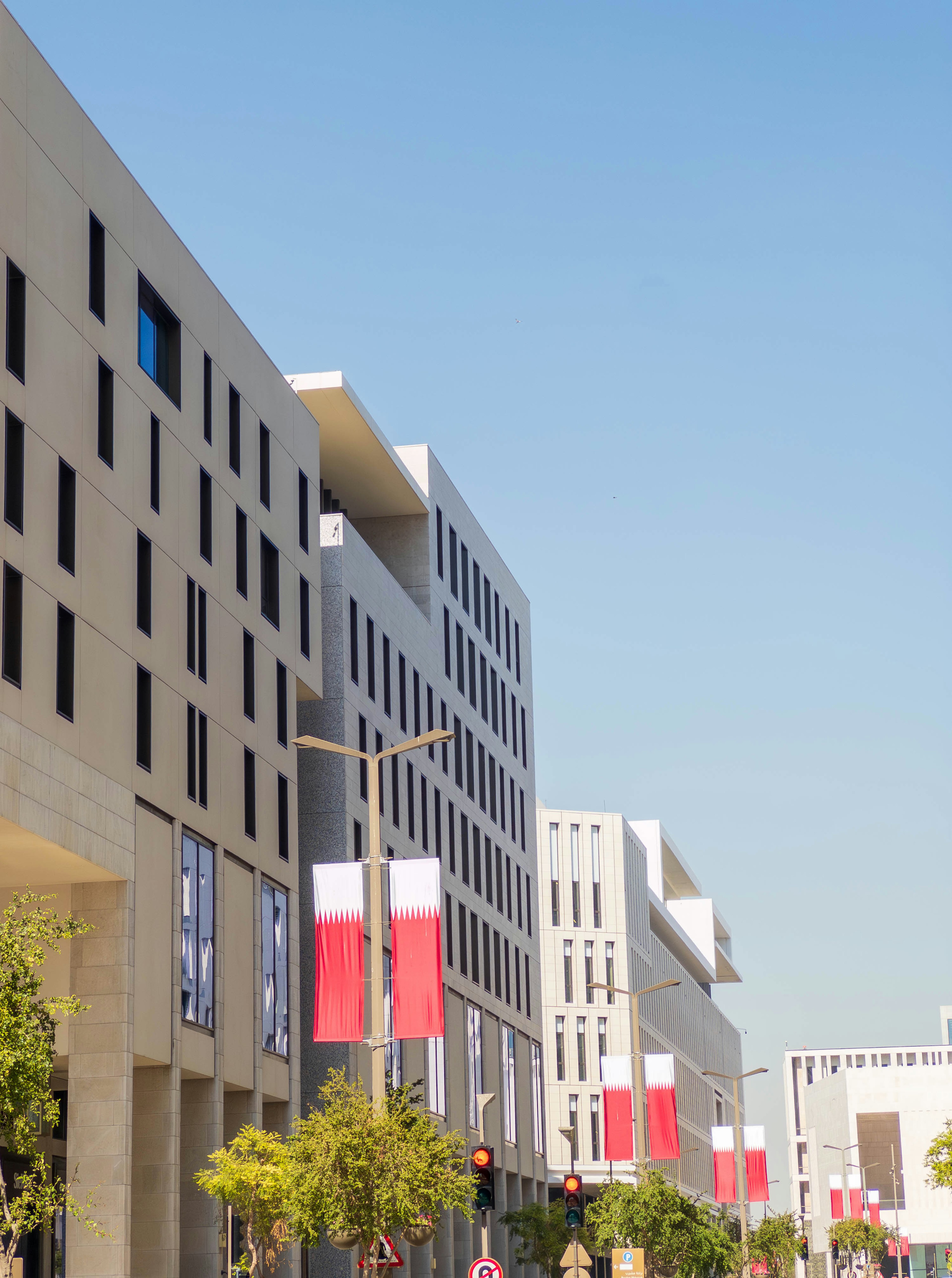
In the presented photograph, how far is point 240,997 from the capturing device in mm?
43906

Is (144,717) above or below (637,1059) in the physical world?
above

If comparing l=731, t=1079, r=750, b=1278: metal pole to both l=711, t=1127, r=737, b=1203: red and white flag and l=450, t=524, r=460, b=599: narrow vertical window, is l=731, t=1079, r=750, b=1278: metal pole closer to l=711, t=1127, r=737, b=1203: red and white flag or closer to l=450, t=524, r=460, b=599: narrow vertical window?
l=711, t=1127, r=737, b=1203: red and white flag

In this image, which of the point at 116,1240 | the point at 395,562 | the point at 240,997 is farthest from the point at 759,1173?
the point at 116,1240

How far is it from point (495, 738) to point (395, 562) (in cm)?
1326

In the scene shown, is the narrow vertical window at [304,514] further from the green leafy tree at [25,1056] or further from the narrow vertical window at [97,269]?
the green leafy tree at [25,1056]

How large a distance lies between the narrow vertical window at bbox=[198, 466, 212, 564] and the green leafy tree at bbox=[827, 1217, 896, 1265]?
104m

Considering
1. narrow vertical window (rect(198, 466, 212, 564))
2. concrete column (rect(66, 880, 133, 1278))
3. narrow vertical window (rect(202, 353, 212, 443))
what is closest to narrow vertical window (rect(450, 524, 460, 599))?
narrow vertical window (rect(202, 353, 212, 443))

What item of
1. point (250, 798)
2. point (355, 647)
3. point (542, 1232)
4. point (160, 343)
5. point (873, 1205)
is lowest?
point (873, 1205)

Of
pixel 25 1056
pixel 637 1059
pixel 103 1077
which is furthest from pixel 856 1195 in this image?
pixel 25 1056

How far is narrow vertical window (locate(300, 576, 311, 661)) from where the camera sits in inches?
2013

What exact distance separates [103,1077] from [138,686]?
8.21 meters

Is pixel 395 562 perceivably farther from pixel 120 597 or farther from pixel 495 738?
pixel 120 597

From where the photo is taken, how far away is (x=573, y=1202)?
36.6m

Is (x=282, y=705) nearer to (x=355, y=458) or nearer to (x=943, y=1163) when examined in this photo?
(x=355, y=458)
